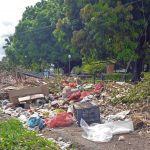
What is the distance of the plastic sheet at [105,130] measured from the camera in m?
9.48

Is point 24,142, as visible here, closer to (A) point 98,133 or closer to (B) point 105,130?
(A) point 98,133

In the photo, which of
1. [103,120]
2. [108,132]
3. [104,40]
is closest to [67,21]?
[104,40]

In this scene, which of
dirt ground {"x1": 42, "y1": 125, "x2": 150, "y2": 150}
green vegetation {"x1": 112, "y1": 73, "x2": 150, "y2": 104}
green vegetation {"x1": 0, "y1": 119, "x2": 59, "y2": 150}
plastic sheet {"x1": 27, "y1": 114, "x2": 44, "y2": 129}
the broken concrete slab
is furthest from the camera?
the broken concrete slab

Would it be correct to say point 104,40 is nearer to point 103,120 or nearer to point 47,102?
point 47,102

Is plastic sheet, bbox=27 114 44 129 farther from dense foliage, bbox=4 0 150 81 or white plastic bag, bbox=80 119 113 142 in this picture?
dense foliage, bbox=4 0 150 81

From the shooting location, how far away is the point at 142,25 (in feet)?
79.8

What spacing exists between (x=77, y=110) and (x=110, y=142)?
2.24m

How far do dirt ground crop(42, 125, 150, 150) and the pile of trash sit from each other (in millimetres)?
198

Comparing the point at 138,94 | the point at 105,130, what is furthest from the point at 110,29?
the point at 105,130

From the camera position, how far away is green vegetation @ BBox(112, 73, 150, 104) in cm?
1355

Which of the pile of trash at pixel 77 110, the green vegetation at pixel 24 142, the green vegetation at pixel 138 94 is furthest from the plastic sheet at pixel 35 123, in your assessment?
the green vegetation at pixel 138 94

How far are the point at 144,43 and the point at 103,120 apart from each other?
1432 cm

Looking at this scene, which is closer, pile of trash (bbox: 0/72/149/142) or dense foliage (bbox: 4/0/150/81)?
pile of trash (bbox: 0/72/149/142)

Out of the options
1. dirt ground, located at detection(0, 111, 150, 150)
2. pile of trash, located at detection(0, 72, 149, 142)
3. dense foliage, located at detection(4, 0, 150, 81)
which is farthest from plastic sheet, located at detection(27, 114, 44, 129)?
dense foliage, located at detection(4, 0, 150, 81)
